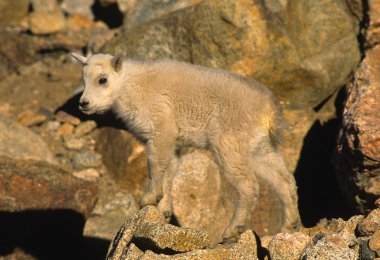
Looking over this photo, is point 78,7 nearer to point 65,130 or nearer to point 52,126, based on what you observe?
point 52,126

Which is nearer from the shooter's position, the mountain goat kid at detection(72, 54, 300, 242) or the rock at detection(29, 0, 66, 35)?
the mountain goat kid at detection(72, 54, 300, 242)

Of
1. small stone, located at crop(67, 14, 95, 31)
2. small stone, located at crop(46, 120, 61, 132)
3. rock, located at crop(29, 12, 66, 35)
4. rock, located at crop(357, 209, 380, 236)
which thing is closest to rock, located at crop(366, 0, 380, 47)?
rock, located at crop(357, 209, 380, 236)

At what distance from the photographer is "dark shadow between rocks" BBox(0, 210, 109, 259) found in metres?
10.0

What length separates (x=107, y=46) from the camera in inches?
527

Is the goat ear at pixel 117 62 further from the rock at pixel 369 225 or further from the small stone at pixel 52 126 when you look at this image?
the small stone at pixel 52 126

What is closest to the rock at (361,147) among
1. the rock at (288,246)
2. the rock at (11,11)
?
the rock at (288,246)

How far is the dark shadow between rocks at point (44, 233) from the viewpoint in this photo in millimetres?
10016

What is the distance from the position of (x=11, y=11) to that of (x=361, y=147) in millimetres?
13051

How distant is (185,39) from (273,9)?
1826 mm

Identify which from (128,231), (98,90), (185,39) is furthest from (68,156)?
(128,231)

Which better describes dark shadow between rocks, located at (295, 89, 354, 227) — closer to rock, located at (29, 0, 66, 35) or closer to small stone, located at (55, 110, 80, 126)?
small stone, located at (55, 110, 80, 126)

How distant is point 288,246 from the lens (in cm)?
717

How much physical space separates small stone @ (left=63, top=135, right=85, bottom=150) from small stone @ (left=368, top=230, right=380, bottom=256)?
8124 mm

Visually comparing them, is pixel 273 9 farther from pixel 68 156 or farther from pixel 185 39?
pixel 68 156
